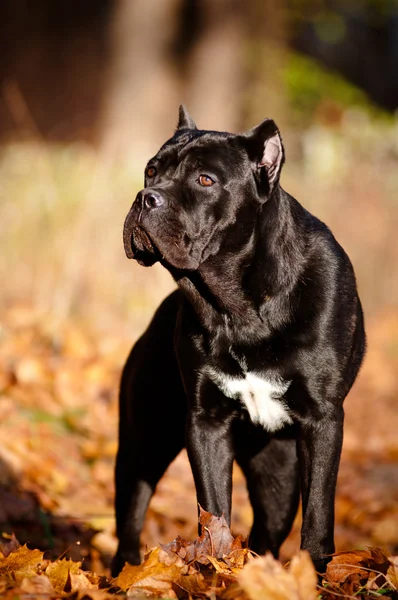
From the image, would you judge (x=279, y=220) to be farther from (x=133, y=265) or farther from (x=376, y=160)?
(x=376, y=160)

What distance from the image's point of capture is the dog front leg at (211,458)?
379cm

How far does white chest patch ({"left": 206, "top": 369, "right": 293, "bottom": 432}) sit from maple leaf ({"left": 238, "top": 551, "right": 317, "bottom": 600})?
1.02 meters

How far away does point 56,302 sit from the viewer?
863 centimetres

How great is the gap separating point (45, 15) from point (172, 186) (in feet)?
41.3

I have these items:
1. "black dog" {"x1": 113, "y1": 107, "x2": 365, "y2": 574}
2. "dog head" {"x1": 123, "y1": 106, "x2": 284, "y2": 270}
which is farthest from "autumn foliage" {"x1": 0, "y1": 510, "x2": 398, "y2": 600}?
"dog head" {"x1": 123, "y1": 106, "x2": 284, "y2": 270}

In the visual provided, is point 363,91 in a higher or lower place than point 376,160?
higher

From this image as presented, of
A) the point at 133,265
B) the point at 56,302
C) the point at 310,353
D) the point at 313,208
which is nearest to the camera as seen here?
the point at 310,353

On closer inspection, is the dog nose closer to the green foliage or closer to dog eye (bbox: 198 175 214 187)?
dog eye (bbox: 198 175 214 187)

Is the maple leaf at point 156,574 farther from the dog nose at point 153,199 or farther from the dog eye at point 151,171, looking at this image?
the dog eye at point 151,171

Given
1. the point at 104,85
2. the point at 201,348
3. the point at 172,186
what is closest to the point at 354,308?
the point at 201,348

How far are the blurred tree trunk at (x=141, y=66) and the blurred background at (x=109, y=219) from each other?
2 cm

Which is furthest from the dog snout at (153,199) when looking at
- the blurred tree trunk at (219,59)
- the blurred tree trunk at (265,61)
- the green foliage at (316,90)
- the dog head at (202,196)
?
the green foliage at (316,90)

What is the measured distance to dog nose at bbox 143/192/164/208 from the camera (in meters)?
3.67

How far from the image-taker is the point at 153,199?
144 inches
